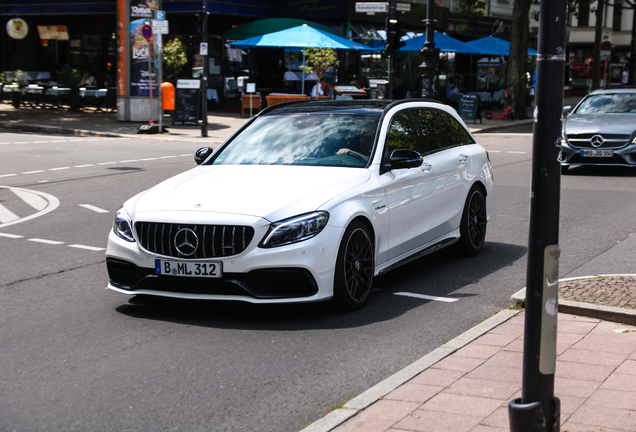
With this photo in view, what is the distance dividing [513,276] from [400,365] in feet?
8.95

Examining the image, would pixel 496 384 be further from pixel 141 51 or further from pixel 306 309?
pixel 141 51

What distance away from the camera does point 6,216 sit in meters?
10.1

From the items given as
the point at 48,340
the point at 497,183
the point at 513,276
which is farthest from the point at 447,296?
the point at 497,183

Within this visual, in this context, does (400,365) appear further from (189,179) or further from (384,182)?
(189,179)

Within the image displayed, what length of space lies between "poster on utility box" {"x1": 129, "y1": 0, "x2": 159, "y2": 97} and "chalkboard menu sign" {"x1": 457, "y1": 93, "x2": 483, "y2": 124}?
11.9 meters

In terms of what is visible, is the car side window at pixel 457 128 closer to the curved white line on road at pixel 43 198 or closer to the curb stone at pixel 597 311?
the curb stone at pixel 597 311

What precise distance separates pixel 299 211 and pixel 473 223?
9.83 ft

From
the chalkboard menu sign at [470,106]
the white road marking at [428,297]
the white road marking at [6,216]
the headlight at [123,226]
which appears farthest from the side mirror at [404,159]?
the chalkboard menu sign at [470,106]

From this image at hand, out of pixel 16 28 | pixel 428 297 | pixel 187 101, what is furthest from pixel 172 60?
pixel 428 297

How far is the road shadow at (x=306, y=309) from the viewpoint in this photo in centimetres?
557

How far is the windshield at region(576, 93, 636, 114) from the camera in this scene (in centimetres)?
1606

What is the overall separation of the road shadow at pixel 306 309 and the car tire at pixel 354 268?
0.12 m

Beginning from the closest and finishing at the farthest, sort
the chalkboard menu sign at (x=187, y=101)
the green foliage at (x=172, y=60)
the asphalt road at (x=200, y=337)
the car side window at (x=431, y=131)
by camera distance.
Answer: the asphalt road at (x=200, y=337), the car side window at (x=431, y=131), the chalkboard menu sign at (x=187, y=101), the green foliage at (x=172, y=60)

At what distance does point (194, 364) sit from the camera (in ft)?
15.5
